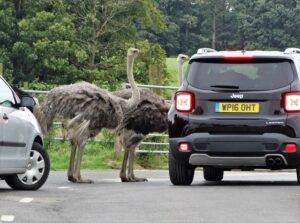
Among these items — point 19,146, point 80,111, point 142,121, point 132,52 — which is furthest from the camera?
point 132,52

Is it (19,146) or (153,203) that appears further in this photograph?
(19,146)

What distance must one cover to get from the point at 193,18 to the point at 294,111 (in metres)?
117

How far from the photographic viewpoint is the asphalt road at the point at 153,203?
11945 millimetres

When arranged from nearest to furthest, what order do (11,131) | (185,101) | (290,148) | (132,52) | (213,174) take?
(11,131) → (290,148) → (185,101) → (213,174) → (132,52)

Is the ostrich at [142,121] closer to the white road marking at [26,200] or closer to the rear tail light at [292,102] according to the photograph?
the rear tail light at [292,102]

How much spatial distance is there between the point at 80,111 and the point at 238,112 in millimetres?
3390

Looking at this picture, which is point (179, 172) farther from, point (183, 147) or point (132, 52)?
point (132, 52)

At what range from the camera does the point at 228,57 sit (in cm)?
1609

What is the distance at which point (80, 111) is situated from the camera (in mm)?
18328

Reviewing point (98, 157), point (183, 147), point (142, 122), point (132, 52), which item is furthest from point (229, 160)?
point (98, 157)

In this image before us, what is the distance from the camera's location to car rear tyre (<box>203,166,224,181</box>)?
18.5 meters

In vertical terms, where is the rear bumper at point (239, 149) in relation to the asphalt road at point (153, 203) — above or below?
above

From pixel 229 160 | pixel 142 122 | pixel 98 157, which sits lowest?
pixel 98 157

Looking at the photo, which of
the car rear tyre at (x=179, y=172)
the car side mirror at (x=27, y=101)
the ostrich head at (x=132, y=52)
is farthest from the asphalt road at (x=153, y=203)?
the ostrich head at (x=132, y=52)
